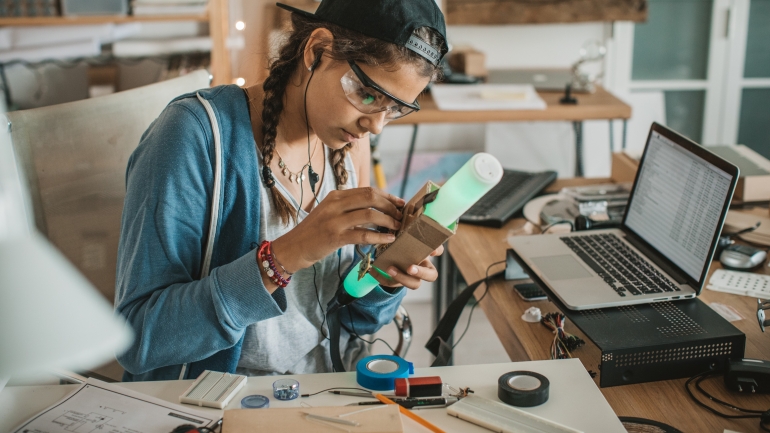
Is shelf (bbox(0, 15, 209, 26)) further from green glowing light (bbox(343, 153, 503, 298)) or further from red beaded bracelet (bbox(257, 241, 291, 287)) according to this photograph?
green glowing light (bbox(343, 153, 503, 298))

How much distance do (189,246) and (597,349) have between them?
639 mm

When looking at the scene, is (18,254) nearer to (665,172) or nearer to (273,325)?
(273,325)

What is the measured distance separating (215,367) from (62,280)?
492 millimetres

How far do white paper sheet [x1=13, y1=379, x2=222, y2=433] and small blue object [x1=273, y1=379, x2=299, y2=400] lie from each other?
0.08m

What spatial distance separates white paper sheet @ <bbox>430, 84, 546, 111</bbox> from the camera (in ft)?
8.40

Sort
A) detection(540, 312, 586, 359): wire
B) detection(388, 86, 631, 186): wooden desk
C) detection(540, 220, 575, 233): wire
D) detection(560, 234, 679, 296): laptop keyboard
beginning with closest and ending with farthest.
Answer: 1. detection(540, 312, 586, 359): wire
2. detection(560, 234, 679, 296): laptop keyboard
3. detection(540, 220, 575, 233): wire
4. detection(388, 86, 631, 186): wooden desk

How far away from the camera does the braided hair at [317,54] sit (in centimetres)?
103

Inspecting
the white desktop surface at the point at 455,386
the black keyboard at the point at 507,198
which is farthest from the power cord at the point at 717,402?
the black keyboard at the point at 507,198

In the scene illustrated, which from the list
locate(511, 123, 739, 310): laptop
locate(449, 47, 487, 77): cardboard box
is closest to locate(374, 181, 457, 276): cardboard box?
locate(511, 123, 739, 310): laptop

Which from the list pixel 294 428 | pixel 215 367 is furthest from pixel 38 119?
pixel 294 428

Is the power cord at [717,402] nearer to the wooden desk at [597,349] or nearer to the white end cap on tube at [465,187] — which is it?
the wooden desk at [597,349]

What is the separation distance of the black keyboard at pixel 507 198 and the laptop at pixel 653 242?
251 millimetres

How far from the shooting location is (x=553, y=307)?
4.28 ft

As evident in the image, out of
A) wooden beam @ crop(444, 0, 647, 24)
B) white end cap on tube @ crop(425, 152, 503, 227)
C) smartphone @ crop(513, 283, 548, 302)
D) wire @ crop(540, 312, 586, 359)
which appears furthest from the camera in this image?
wooden beam @ crop(444, 0, 647, 24)
